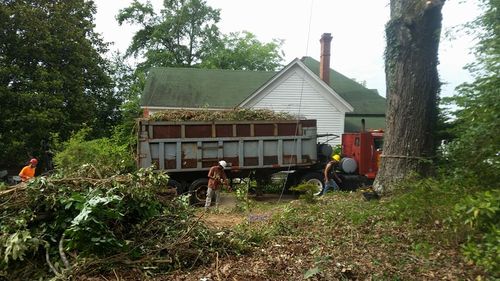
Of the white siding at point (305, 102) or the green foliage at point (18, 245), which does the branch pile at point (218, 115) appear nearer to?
the green foliage at point (18, 245)

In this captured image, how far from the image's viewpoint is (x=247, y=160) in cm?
1328

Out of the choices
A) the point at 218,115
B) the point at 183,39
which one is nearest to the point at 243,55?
the point at 183,39

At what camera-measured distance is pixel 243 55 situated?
139 feet

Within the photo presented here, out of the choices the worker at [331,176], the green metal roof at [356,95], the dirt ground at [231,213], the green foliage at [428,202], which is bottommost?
the dirt ground at [231,213]

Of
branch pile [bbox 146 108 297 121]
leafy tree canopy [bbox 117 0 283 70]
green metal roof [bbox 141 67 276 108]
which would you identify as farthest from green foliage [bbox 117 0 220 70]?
branch pile [bbox 146 108 297 121]

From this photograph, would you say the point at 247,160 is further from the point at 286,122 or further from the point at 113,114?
the point at 113,114

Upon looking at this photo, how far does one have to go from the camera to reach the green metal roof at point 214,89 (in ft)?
80.4

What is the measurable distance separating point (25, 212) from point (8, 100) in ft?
69.2

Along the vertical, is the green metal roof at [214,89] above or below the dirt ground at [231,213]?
above

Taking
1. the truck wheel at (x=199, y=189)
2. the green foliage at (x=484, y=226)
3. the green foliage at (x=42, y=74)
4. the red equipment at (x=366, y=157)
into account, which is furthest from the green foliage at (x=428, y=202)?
the green foliage at (x=42, y=74)

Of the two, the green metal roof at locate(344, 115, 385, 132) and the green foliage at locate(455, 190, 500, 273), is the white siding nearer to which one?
the green metal roof at locate(344, 115, 385, 132)

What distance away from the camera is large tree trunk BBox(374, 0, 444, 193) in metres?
7.00

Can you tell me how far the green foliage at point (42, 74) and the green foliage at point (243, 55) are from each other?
44.6 feet

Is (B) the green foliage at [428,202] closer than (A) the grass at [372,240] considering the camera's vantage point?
No
